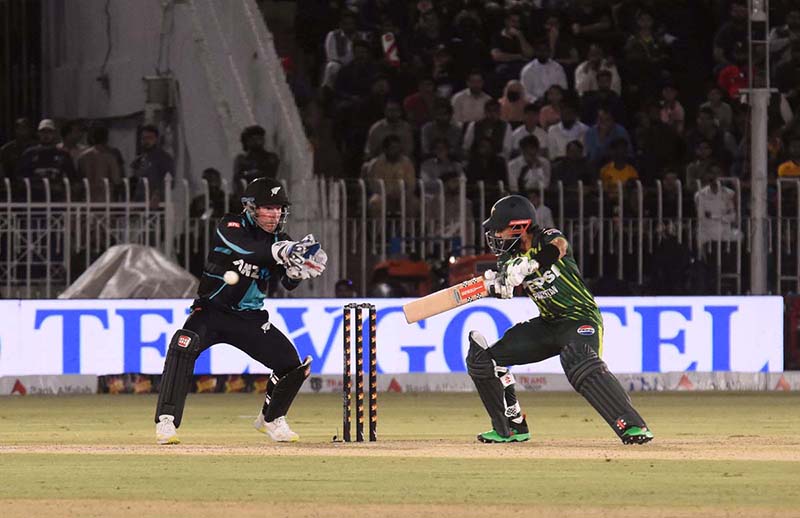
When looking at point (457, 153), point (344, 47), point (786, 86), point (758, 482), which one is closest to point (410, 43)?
point (344, 47)

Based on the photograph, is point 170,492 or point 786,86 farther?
point 786,86

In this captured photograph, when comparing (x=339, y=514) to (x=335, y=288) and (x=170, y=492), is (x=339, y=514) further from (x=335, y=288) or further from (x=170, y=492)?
(x=335, y=288)

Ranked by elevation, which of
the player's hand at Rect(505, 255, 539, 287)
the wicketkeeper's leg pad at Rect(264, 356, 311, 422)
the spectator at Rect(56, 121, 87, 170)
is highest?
the spectator at Rect(56, 121, 87, 170)

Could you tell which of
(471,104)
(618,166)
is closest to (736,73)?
(618,166)

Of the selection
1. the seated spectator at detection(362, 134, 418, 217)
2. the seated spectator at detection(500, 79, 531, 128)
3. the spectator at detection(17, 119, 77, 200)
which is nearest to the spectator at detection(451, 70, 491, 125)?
the seated spectator at detection(500, 79, 531, 128)

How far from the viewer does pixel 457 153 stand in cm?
2478

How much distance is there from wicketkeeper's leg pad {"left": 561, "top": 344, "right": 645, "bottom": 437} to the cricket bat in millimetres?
860

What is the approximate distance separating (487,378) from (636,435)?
1.16 meters

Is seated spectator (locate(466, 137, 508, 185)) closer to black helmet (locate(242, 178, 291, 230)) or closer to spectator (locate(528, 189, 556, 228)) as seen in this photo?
spectator (locate(528, 189, 556, 228))

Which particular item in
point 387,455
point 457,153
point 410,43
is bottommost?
point 387,455

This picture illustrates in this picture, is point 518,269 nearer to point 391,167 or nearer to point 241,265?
point 241,265

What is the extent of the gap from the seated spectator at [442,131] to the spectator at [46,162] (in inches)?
186

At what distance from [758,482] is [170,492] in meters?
3.50

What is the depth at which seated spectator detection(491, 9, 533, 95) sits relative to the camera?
27016mm
